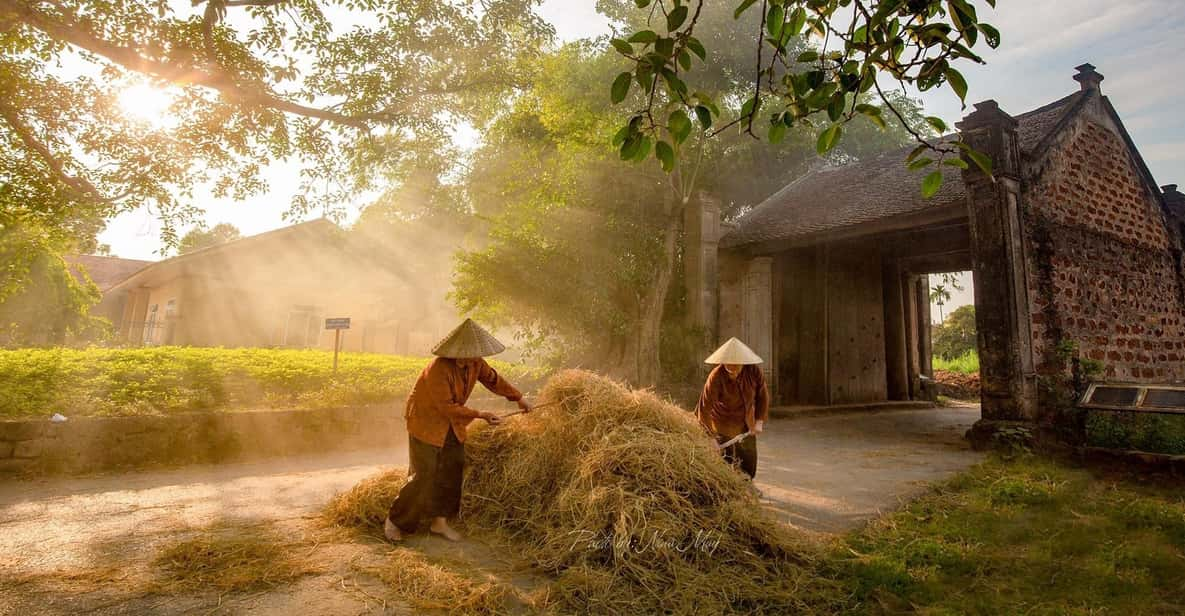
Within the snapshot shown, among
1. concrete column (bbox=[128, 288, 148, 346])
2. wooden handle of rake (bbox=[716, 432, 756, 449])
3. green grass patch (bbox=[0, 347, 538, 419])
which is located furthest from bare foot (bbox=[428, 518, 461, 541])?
concrete column (bbox=[128, 288, 148, 346])

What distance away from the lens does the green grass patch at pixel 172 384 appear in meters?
6.51

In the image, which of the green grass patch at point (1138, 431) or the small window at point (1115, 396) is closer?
the green grass patch at point (1138, 431)

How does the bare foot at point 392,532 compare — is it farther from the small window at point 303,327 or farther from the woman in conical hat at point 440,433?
the small window at point 303,327

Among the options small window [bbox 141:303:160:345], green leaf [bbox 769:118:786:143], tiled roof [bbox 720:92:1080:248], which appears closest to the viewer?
green leaf [bbox 769:118:786:143]

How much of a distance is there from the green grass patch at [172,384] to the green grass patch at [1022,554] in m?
7.34

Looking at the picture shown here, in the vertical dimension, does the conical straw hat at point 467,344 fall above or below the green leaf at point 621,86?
below

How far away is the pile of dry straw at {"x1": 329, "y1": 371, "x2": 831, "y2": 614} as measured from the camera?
3168 millimetres

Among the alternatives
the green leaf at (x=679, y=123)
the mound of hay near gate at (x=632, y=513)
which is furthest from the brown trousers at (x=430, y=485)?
the green leaf at (x=679, y=123)

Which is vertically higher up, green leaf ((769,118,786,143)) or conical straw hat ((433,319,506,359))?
green leaf ((769,118,786,143))

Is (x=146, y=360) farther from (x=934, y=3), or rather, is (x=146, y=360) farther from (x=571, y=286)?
(x=934, y=3)

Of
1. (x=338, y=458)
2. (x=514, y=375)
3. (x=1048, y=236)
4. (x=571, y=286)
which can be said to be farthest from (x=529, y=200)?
(x=1048, y=236)

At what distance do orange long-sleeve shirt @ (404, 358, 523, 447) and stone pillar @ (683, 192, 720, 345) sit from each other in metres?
8.41

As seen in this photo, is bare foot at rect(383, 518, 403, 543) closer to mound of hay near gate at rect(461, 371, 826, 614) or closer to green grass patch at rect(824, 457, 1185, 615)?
mound of hay near gate at rect(461, 371, 826, 614)

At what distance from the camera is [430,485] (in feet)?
13.7
